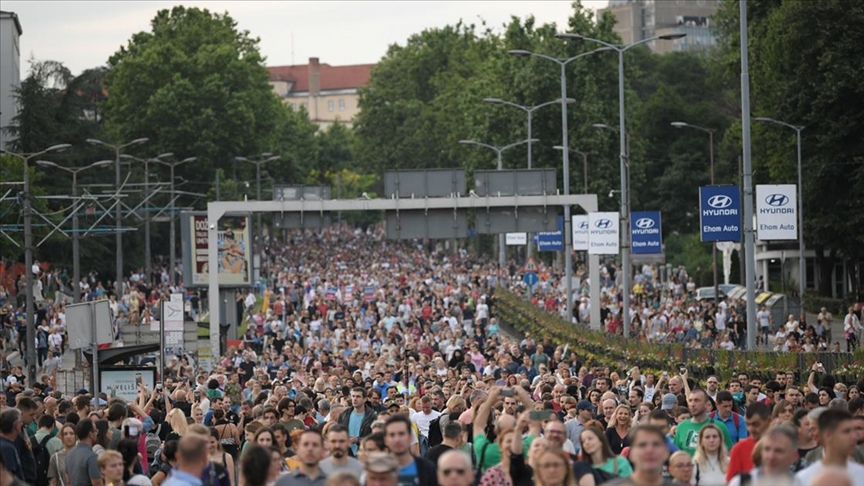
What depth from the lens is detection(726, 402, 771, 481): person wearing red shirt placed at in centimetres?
1265

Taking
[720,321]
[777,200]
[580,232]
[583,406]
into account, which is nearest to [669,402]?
[583,406]

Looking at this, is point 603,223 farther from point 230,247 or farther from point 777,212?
point 230,247

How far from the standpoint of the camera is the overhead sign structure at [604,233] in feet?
147

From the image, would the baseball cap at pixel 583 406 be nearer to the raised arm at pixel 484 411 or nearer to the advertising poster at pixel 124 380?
the raised arm at pixel 484 411

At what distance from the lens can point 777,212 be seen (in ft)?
114

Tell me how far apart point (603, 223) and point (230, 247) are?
1173cm

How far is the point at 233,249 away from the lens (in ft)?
172

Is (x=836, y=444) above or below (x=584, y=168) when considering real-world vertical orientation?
below

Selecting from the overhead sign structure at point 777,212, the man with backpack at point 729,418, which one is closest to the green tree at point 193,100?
the overhead sign structure at point 777,212

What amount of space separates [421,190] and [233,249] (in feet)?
17.4

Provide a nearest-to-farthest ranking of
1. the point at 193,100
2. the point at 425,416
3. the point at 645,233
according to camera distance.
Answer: the point at 425,416 → the point at 645,233 → the point at 193,100

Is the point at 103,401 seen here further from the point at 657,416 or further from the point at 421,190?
the point at 421,190

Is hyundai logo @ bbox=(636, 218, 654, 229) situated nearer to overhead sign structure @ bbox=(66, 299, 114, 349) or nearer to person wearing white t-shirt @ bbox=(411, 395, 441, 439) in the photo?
overhead sign structure @ bbox=(66, 299, 114, 349)

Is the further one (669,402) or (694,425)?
(669,402)
